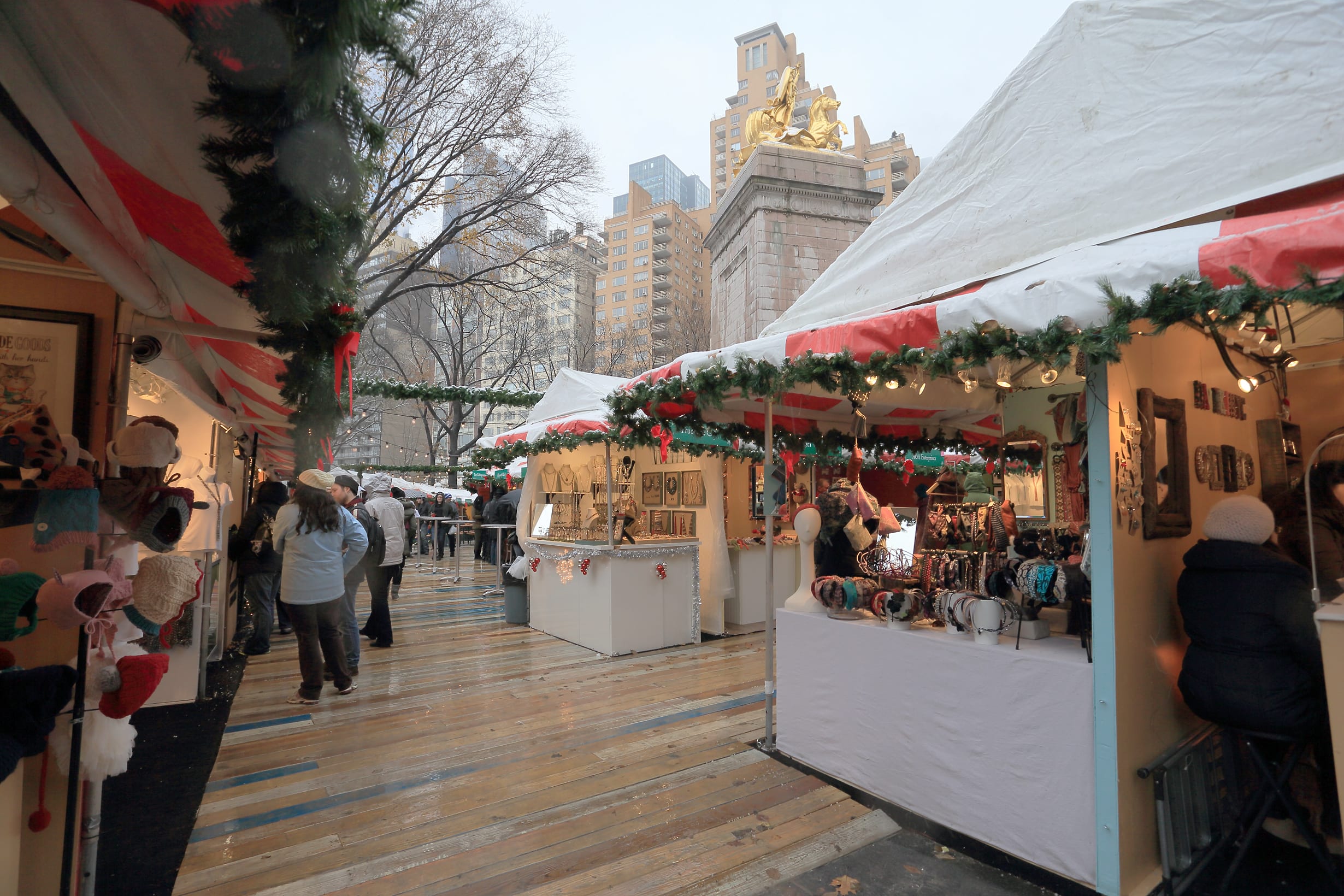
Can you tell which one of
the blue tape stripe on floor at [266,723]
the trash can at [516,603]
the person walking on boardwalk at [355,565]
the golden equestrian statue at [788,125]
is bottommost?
the blue tape stripe on floor at [266,723]

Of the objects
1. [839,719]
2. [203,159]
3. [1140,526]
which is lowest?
[839,719]

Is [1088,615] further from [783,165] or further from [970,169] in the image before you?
[783,165]

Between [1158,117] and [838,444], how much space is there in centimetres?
347

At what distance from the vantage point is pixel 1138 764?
2.73 metres

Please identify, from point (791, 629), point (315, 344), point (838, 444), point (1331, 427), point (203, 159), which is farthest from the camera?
point (838, 444)

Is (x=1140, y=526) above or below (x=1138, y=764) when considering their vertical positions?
above

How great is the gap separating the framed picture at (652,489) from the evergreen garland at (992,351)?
139 inches

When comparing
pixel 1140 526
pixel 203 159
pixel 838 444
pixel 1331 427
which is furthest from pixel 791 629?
pixel 1331 427

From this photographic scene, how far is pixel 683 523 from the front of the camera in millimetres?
8203

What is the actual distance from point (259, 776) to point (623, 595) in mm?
3515

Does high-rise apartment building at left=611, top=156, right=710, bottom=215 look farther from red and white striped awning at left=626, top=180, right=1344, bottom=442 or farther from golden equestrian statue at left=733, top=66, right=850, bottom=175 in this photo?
red and white striped awning at left=626, top=180, right=1344, bottom=442

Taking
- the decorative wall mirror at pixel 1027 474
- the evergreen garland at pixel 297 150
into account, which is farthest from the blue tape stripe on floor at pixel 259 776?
the decorative wall mirror at pixel 1027 474

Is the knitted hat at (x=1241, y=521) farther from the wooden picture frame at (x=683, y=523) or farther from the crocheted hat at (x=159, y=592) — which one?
the wooden picture frame at (x=683, y=523)

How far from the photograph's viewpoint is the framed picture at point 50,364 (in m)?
1.95
